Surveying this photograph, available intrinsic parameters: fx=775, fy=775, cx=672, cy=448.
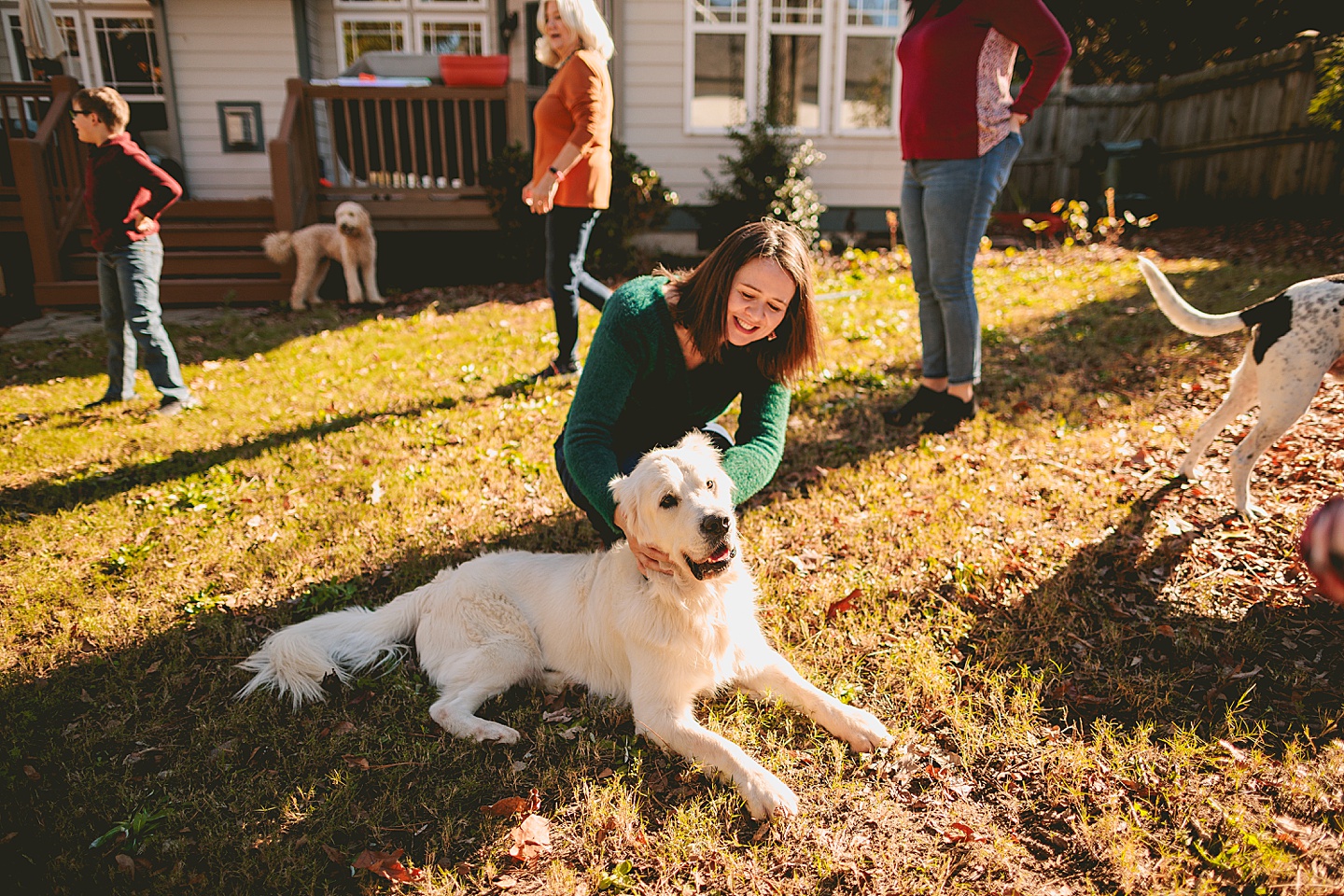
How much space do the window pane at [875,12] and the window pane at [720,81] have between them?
5.41 feet

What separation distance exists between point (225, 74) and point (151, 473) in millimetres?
9733

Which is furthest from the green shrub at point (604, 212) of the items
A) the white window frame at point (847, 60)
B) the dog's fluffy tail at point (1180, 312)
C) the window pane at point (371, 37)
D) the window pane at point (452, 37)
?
the dog's fluffy tail at point (1180, 312)

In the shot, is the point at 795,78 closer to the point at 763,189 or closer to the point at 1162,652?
the point at 763,189

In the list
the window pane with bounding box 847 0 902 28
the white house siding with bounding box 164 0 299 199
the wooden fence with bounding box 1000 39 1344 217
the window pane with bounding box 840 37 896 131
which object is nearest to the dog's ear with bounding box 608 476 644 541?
the window pane with bounding box 840 37 896 131

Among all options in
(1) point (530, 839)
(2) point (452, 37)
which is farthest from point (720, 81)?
(1) point (530, 839)

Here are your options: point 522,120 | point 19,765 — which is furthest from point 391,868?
point 522,120

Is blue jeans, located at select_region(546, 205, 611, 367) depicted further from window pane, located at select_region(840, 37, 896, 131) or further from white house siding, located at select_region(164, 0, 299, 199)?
white house siding, located at select_region(164, 0, 299, 199)

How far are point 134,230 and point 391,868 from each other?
16.8 feet

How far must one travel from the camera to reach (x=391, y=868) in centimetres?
204

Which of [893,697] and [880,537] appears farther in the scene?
[880,537]

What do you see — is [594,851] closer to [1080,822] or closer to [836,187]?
[1080,822]

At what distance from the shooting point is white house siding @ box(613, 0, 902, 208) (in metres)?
10.9

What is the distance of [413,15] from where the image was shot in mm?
11828

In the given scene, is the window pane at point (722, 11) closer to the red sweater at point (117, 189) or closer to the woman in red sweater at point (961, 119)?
the woman in red sweater at point (961, 119)
